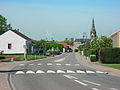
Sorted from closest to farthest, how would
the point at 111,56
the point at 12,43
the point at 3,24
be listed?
the point at 111,56, the point at 12,43, the point at 3,24

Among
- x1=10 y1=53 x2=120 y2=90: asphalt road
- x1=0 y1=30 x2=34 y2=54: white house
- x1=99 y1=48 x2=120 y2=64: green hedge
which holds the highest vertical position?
Answer: x1=0 y1=30 x2=34 y2=54: white house

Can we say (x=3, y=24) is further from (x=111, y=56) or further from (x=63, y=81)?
(x=63, y=81)

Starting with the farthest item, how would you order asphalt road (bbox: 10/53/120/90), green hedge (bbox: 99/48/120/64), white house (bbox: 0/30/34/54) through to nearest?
1. white house (bbox: 0/30/34/54)
2. green hedge (bbox: 99/48/120/64)
3. asphalt road (bbox: 10/53/120/90)

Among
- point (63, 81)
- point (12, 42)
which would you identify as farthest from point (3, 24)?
point (63, 81)

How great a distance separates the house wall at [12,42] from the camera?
9538 cm

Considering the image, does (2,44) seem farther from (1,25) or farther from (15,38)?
(1,25)

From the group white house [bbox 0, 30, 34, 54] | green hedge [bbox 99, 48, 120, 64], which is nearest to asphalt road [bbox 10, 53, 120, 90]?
green hedge [bbox 99, 48, 120, 64]

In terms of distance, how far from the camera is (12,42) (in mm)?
95938

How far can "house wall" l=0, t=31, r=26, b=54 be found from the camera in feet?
313

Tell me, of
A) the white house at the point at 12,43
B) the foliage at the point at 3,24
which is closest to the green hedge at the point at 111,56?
the white house at the point at 12,43

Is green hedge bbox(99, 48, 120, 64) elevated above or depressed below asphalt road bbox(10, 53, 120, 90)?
above

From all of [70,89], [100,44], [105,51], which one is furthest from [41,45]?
[70,89]

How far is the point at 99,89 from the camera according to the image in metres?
14.2

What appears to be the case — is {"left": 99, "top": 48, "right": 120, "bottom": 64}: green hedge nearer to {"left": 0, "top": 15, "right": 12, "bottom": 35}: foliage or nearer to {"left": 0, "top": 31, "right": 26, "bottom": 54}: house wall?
{"left": 0, "top": 31, "right": 26, "bottom": 54}: house wall
